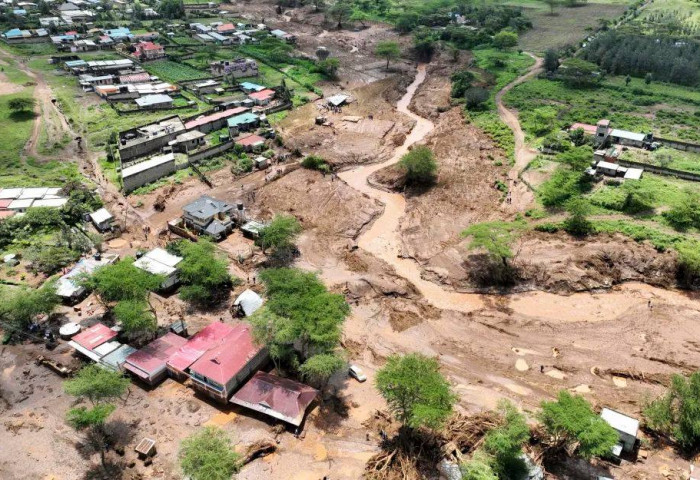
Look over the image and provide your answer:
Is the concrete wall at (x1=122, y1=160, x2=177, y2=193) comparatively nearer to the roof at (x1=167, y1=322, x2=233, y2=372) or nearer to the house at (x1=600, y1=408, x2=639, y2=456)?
the roof at (x1=167, y1=322, x2=233, y2=372)

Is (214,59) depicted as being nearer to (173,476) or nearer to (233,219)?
(233,219)

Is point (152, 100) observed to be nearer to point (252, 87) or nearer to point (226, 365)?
point (252, 87)

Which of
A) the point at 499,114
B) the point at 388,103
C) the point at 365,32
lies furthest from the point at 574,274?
the point at 365,32

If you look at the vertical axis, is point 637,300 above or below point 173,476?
above

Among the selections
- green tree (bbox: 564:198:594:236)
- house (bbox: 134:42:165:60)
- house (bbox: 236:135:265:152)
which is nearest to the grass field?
green tree (bbox: 564:198:594:236)

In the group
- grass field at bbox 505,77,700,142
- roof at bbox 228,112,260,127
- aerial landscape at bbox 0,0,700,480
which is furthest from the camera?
roof at bbox 228,112,260,127

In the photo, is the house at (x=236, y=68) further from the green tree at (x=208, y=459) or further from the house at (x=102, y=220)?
the green tree at (x=208, y=459)
